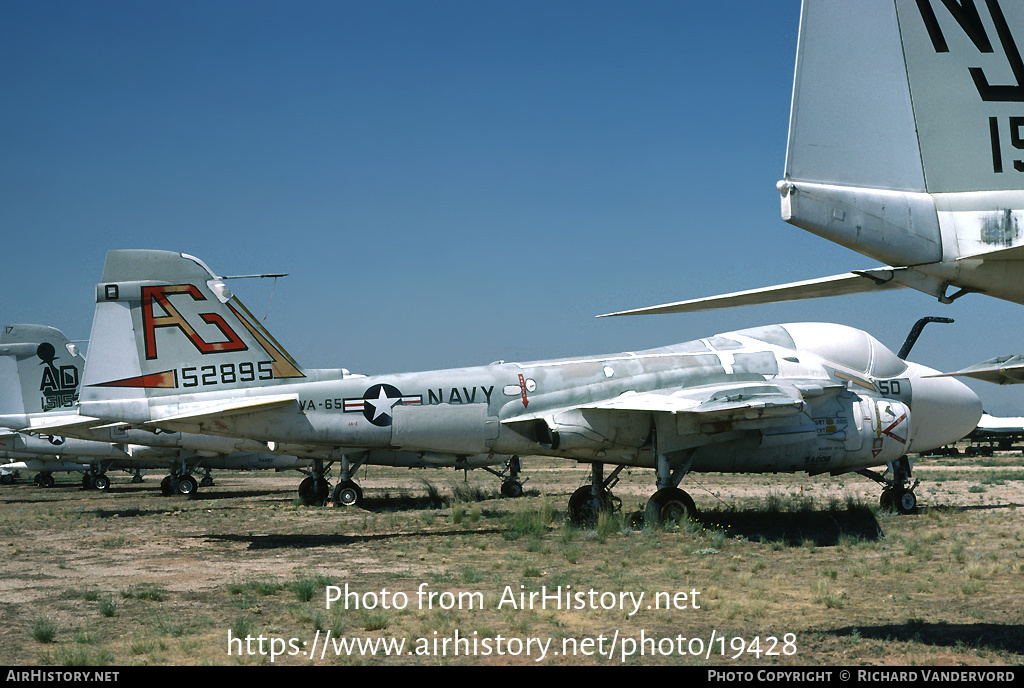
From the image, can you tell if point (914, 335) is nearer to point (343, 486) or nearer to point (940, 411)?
point (940, 411)

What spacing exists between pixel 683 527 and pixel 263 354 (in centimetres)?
867

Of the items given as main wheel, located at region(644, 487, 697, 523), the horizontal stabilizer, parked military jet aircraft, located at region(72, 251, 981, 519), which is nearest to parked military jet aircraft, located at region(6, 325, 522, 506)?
parked military jet aircraft, located at region(72, 251, 981, 519)

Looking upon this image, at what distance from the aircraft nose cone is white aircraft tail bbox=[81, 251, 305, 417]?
1187 cm

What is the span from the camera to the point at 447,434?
15.0m

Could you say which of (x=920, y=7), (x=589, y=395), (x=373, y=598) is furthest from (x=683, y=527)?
(x=920, y=7)

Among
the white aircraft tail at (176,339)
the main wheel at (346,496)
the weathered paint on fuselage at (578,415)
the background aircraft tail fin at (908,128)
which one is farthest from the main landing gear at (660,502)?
the background aircraft tail fin at (908,128)

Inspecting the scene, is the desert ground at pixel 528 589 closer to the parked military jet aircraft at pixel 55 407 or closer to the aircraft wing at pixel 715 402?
the aircraft wing at pixel 715 402

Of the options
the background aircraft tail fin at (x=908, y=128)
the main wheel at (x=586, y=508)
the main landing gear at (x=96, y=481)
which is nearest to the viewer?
the background aircraft tail fin at (x=908, y=128)

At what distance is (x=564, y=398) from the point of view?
1516 cm

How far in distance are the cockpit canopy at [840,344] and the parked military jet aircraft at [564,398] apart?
0.09 ft

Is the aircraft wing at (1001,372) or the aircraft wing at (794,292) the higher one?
the aircraft wing at (794,292)

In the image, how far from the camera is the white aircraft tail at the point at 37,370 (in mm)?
29719

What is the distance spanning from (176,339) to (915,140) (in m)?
14.1

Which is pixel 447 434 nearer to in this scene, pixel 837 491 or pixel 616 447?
pixel 616 447
